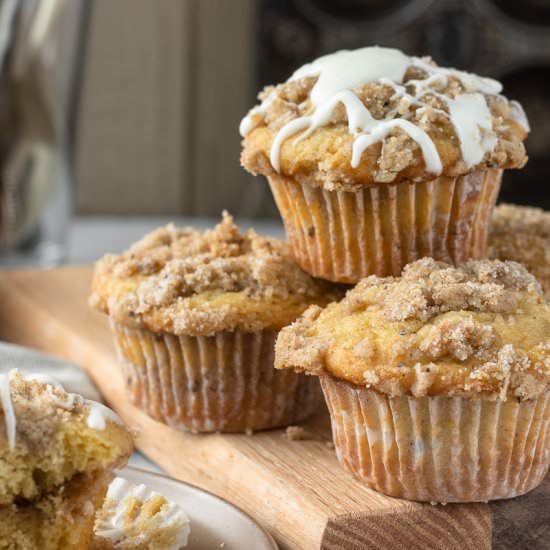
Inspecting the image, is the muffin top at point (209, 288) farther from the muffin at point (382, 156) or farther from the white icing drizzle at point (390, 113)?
the white icing drizzle at point (390, 113)

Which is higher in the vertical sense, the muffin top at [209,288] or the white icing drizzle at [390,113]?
the white icing drizzle at [390,113]

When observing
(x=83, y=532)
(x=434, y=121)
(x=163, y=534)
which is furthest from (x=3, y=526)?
(x=434, y=121)

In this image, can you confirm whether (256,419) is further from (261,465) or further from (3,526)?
(3,526)

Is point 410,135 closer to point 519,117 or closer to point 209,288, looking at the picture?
point 519,117

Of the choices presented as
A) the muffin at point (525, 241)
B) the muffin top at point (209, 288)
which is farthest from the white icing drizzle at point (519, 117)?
the muffin top at point (209, 288)

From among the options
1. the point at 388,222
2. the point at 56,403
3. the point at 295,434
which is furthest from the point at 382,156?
the point at 56,403

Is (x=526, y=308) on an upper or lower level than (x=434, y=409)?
upper
